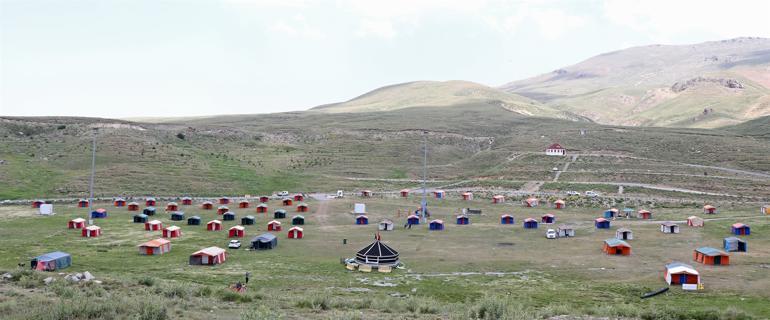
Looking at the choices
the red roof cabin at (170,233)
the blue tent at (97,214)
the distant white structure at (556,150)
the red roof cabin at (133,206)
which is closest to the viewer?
the red roof cabin at (170,233)

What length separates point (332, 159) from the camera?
420 feet

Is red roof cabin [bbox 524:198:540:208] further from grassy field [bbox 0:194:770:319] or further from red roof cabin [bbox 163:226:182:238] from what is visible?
red roof cabin [bbox 163:226:182:238]

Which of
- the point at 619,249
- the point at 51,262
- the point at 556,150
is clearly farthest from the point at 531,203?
the point at 51,262

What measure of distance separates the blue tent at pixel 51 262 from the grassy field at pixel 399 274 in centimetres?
95

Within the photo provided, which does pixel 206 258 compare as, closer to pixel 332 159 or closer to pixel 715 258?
pixel 715 258

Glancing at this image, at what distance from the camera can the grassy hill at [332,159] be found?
94.6 m

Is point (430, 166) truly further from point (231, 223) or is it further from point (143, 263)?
point (143, 263)

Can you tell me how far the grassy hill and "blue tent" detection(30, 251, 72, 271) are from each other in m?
47.8

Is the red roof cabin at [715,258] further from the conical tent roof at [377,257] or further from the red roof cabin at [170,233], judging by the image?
the red roof cabin at [170,233]

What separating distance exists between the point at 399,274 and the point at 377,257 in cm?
284

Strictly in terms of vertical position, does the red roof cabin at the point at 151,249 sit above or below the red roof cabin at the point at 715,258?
below

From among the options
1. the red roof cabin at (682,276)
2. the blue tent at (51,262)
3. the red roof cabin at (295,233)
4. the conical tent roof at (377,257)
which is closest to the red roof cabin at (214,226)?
the red roof cabin at (295,233)

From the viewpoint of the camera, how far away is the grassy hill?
94625 millimetres

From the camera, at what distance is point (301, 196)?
3536 inches
